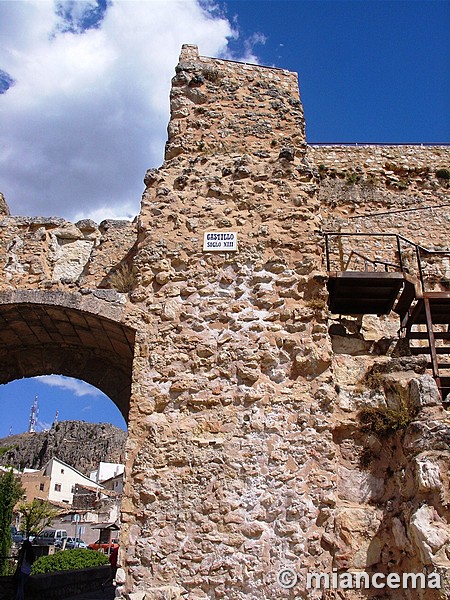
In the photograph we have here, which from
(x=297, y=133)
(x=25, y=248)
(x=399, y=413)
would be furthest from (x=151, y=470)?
(x=297, y=133)

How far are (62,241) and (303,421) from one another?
3900mm

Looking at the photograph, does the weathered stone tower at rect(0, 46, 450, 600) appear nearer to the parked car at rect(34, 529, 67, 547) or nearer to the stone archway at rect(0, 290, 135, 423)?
the stone archway at rect(0, 290, 135, 423)

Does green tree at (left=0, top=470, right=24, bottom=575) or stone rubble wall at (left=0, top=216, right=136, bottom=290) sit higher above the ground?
stone rubble wall at (left=0, top=216, right=136, bottom=290)

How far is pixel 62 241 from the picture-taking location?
7168mm

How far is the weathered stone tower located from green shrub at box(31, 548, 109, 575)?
862 cm

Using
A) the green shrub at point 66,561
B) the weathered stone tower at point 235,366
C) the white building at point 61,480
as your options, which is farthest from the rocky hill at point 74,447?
the weathered stone tower at point 235,366

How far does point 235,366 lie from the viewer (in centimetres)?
562

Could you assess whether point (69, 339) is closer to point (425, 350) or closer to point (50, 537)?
point (425, 350)

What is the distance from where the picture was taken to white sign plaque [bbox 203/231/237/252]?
6.18 m

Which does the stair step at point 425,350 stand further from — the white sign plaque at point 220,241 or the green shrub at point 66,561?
the green shrub at point 66,561

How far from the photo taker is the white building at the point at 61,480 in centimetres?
4306

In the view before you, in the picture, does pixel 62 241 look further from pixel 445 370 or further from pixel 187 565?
pixel 445 370

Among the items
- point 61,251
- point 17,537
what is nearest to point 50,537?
point 17,537

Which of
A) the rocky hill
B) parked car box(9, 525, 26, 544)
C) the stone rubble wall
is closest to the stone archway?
the stone rubble wall
